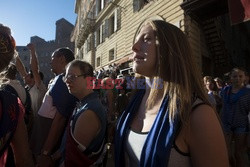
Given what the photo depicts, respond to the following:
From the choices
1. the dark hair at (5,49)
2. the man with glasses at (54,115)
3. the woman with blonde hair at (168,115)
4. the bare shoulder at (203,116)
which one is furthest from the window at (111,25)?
the bare shoulder at (203,116)

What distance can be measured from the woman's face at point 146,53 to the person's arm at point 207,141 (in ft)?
1.57

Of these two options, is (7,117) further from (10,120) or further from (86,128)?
(86,128)

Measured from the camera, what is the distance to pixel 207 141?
1.00 m

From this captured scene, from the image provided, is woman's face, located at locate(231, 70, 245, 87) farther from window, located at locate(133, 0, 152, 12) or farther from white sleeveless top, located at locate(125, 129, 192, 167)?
window, located at locate(133, 0, 152, 12)

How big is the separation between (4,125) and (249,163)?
5.29m

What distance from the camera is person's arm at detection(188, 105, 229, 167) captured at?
1001 millimetres

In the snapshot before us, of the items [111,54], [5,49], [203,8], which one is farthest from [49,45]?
[5,49]

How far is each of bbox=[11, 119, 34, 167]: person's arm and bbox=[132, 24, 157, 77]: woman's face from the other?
92 centimetres

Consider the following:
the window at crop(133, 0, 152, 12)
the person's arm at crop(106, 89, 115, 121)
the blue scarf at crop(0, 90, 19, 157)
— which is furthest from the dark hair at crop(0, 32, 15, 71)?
the window at crop(133, 0, 152, 12)

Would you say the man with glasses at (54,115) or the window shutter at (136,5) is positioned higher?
the window shutter at (136,5)

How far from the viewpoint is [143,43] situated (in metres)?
1.38

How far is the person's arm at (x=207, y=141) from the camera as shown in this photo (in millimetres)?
1001

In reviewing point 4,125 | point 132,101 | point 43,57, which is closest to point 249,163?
point 132,101

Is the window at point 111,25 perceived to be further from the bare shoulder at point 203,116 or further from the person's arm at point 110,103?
the bare shoulder at point 203,116
